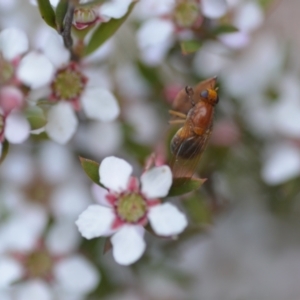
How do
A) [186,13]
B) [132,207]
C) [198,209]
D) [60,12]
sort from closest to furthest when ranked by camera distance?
1. [60,12]
2. [132,207]
3. [186,13]
4. [198,209]

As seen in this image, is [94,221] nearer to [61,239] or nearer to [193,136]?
A: [193,136]

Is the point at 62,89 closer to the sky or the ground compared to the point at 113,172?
closer to the sky

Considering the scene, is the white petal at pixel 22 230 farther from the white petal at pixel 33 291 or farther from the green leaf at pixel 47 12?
the green leaf at pixel 47 12

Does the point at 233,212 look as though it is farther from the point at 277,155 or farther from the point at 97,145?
the point at 97,145

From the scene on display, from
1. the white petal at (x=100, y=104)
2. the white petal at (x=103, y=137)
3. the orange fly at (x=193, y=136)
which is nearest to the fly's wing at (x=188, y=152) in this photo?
the orange fly at (x=193, y=136)

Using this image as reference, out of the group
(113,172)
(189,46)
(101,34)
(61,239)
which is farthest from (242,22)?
(61,239)

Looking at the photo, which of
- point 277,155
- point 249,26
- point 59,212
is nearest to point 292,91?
point 277,155
